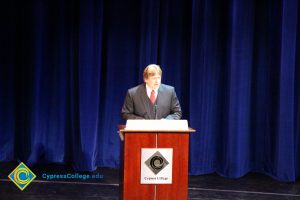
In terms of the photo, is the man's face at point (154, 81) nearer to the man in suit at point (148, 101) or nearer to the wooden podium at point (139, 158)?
the man in suit at point (148, 101)

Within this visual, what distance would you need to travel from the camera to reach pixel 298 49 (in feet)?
16.5

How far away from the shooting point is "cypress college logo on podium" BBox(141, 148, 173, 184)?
2.72 meters

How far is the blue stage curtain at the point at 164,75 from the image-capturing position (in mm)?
4961

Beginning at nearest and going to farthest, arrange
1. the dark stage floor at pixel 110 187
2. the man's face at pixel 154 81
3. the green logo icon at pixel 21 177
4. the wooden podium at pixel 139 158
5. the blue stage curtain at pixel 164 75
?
the wooden podium at pixel 139 158 < the man's face at pixel 154 81 < the dark stage floor at pixel 110 187 < the green logo icon at pixel 21 177 < the blue stage curtain at pixel 164 75

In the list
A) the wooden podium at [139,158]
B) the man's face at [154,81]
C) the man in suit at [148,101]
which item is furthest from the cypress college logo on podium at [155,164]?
the man's face at [154,81]

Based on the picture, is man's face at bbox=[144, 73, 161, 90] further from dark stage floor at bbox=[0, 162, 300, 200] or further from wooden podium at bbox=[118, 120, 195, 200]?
dark stage floor at bbox=[0, 162, 300, 200]

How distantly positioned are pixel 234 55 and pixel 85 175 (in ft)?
7.50

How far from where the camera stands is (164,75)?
5195 mm

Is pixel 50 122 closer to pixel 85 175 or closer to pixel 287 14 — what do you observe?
pixel 85 175

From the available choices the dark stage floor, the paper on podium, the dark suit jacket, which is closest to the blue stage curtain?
the dark stage floor

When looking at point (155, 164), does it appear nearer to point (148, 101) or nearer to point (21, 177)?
point (148, 101)

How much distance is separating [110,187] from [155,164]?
1696 millimetres

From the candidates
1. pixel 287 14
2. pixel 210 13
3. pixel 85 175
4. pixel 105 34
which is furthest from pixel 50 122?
pixel 287 14

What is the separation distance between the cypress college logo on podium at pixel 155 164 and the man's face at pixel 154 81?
708 millimetres
